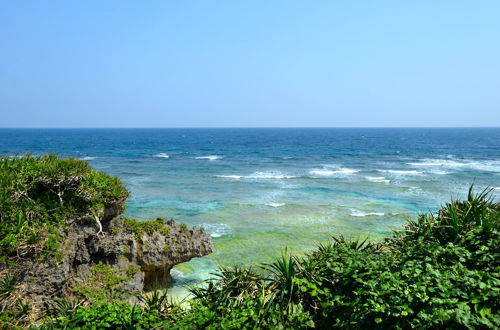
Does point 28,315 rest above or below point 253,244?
above

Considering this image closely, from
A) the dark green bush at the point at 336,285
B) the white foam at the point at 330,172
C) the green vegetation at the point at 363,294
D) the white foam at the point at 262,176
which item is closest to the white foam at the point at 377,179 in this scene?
the white foam at the point at 330,172

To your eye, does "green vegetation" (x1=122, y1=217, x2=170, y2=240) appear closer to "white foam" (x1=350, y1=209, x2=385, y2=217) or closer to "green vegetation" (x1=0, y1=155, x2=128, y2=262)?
"green vegetation" (x1=0, y1=155, x2=128, y2=262)

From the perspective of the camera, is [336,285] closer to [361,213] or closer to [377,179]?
[361,213]

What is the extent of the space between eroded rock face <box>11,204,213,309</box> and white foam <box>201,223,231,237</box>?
21.2ft

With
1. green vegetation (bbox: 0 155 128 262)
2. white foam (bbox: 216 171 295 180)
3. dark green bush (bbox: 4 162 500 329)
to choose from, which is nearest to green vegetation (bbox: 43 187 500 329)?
dark green bush (bbox: 4 162 500 329)

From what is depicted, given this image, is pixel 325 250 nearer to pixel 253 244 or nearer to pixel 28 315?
pixel 28 315

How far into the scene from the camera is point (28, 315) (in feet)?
24.5

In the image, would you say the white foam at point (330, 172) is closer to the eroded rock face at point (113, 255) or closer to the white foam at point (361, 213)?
the white foam at point (361, 213)

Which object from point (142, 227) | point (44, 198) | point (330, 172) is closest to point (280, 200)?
point (142, 227)

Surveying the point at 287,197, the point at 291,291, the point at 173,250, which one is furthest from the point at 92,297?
the point at 287,197

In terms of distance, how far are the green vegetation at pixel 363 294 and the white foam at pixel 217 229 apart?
39.6 feet

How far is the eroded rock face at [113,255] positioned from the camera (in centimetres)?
827

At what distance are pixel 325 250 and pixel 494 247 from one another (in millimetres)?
3394

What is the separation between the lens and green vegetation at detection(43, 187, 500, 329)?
231 inches
